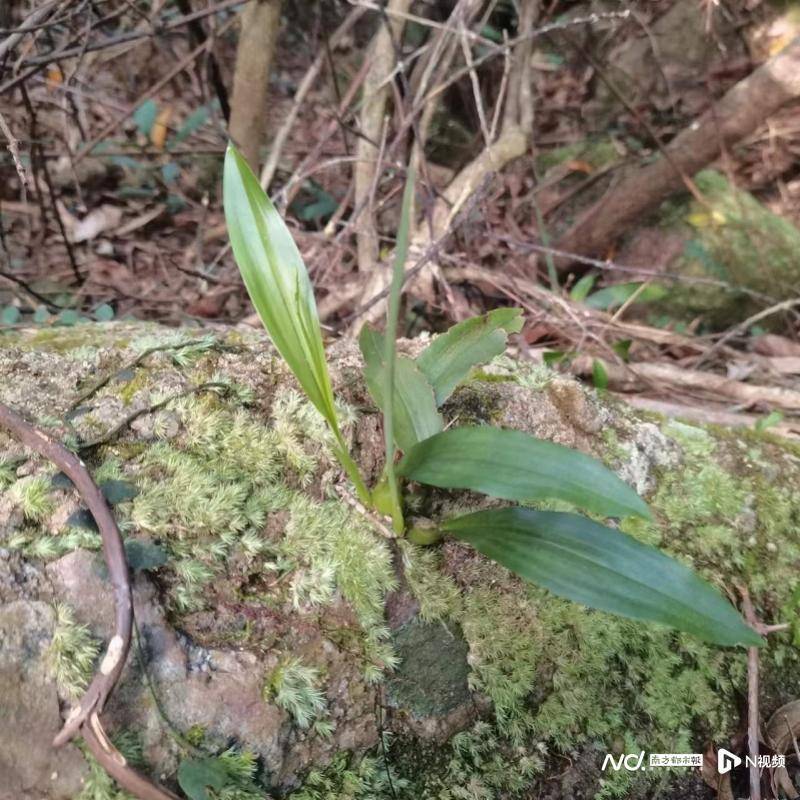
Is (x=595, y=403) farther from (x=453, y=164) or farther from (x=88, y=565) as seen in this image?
(x=453, y=164)

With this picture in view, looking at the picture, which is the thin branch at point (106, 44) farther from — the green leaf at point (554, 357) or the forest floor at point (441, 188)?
the green leaf at point (554, 357)

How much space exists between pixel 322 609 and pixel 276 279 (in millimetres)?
422

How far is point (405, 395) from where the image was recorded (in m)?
0.98

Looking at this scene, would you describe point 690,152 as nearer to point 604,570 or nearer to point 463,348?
point 463,348

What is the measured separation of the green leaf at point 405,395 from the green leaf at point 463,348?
0.11 feet

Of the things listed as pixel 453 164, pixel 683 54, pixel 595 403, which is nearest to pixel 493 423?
pixel 595 403

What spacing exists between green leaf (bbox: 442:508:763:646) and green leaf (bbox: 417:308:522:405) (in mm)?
261

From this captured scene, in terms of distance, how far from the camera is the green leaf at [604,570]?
28.9 inches

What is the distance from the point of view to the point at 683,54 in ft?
13.3

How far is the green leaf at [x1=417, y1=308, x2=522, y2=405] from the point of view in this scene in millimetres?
1036

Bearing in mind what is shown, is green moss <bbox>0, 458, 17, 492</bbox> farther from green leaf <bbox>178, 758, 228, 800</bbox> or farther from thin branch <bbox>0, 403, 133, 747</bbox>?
green leaf <bbox>178, 758, 228, 800</bbox>

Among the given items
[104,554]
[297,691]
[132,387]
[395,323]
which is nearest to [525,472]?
[395,323]

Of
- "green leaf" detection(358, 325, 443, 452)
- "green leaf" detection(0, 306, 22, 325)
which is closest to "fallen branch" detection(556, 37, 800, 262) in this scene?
"green leaf" detection(0, 306, 22, 325)

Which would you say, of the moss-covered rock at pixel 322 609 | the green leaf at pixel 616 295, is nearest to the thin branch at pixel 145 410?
the moss-covered rock at pixel 322 609
